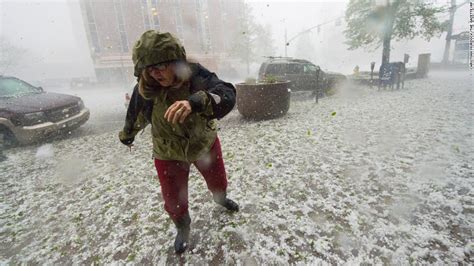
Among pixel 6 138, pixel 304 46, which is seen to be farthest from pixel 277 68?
pixel 304 46

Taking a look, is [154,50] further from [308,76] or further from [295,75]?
[308,76]

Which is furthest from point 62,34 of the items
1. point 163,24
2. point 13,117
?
point 13,117

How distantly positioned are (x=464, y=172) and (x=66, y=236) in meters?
5.17

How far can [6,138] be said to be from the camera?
5.39m

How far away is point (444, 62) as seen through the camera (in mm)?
21812

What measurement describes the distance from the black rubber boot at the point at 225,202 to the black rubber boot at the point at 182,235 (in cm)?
40

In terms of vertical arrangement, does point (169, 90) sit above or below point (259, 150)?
above

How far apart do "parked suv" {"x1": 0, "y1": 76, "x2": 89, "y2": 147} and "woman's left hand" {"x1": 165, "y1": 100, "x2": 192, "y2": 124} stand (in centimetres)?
571

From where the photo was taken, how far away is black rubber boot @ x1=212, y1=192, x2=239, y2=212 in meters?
2.43

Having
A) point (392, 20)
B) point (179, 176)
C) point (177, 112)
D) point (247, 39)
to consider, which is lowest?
point (179, 176)

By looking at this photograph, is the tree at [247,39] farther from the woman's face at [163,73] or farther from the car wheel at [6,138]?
the woman's face at [163,73]

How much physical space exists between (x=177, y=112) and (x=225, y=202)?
1.56m

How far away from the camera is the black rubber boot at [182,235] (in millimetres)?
2127

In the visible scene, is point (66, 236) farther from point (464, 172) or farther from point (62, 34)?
point (62, 34)
